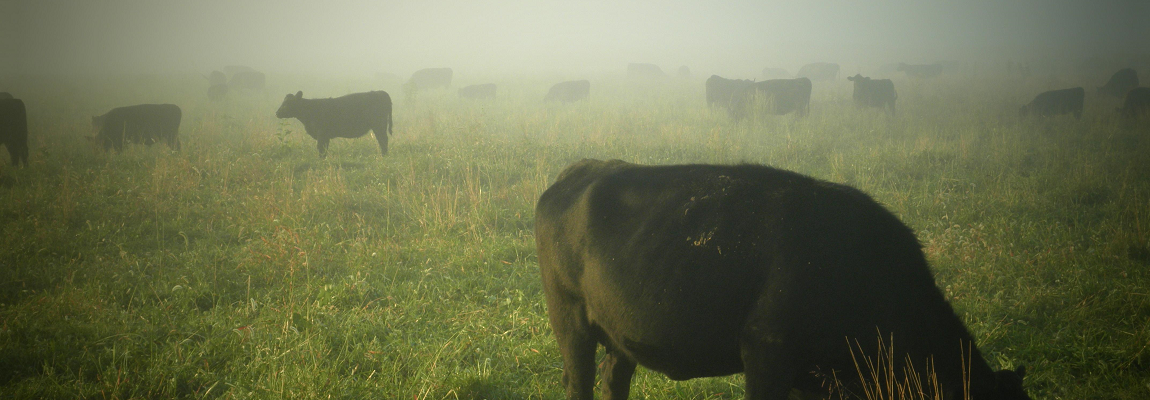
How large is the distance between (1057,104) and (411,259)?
20.2 metres

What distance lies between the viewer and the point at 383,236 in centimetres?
734

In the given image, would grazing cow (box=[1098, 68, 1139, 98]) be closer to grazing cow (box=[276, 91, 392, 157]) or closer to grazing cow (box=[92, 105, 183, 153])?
grazing cow (box=[276, 91, 392, 157])

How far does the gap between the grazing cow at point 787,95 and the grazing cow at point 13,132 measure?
784 inches

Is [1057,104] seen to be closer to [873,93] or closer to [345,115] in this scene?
[873,93]

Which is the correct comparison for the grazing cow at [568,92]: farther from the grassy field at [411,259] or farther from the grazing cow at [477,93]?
the grassy field at [411,259]

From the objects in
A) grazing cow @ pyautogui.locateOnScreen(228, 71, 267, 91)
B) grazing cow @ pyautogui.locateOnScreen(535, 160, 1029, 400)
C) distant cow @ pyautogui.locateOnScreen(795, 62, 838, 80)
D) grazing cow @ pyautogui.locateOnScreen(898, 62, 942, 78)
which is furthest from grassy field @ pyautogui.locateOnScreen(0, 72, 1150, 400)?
distant cow @ pyautogui.locateOnScreen(795, 62, 838, 80)

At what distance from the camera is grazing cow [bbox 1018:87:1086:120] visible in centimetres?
1647

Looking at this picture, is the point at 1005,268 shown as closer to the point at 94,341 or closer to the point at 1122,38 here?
the point at 94,341

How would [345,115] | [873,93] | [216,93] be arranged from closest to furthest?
[345,115], [873,93], [216,93]

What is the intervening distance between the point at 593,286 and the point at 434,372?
175cm

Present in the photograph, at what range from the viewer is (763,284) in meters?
2.49

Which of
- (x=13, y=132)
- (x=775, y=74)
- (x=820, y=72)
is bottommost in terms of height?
(x=13, y=132)

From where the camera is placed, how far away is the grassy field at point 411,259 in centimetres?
403

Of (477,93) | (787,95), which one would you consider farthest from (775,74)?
(477,93)
